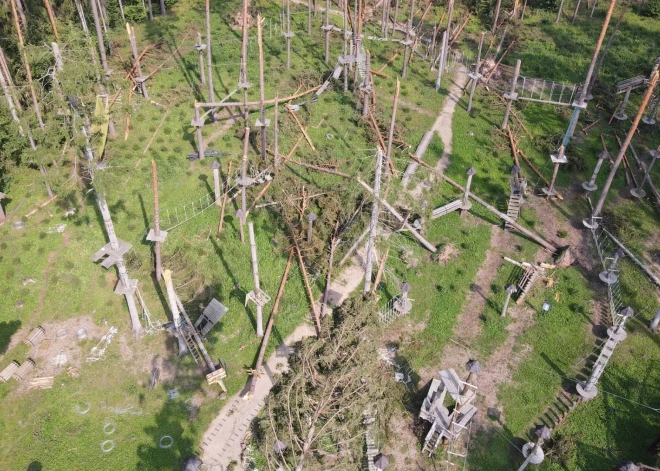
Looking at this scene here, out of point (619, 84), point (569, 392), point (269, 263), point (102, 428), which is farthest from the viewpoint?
point (619, 84)

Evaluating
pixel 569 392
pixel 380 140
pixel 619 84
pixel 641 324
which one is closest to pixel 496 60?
pixel 619 84

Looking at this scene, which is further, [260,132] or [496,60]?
[496,60]

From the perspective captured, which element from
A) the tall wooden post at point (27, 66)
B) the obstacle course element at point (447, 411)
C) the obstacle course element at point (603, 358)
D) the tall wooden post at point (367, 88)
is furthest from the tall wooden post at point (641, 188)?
the tall wooden post at point (27, 66)

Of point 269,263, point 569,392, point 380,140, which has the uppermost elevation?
point 380,140

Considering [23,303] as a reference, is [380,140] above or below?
above

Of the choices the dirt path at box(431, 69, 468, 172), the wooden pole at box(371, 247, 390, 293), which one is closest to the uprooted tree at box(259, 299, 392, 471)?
the wooden pole at box(371, 247, 390, 293)

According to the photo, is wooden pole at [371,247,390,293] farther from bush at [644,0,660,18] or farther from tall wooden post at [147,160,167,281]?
bush at [644,0,660,18]

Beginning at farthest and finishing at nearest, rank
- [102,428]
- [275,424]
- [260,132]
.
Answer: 1. [260,132]
2. [102,428]
3. [275,424]

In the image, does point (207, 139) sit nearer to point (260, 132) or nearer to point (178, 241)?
point (260, 132)
